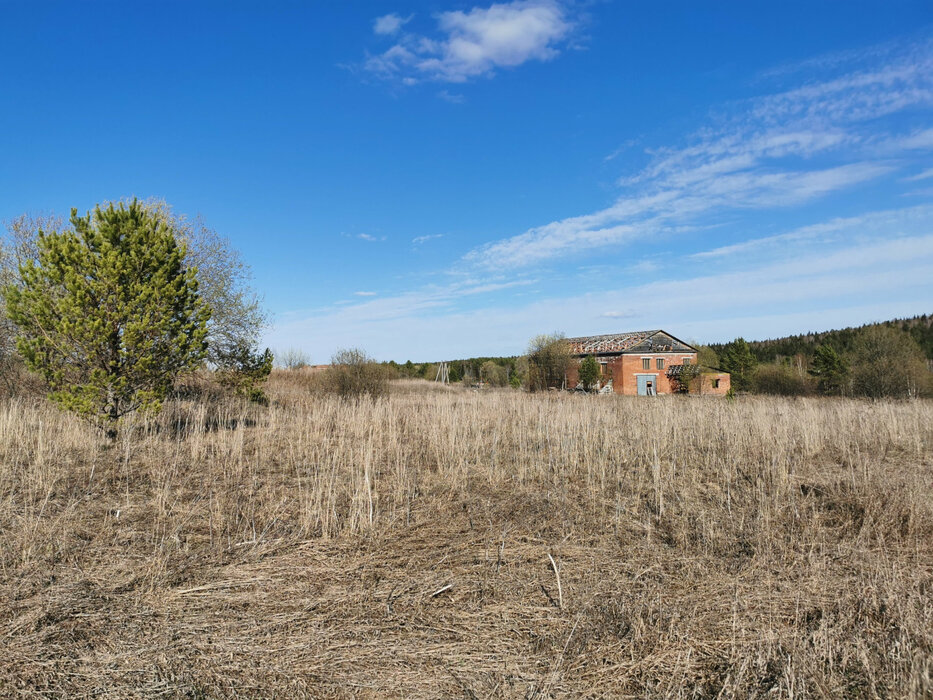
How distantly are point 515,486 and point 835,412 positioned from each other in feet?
31.4

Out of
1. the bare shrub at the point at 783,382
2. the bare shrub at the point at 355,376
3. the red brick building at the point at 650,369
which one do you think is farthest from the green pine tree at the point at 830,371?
the bare shrub at the point at 355,376

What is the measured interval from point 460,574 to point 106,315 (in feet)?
21.5

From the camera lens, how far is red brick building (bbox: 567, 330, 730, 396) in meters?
39.9

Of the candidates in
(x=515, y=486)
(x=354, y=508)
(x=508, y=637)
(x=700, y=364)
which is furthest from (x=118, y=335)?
(x=700, y=364)

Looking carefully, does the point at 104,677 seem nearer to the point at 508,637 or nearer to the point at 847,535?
the point at 508,637

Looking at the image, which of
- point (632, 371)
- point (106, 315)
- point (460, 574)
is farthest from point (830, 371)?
point (106, 315)

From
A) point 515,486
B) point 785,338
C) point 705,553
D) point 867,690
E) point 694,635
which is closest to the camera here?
point 867,690

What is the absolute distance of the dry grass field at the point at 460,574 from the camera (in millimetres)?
2721

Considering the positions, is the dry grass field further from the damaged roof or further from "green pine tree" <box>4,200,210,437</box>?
the damaged roof

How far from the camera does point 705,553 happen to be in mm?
4316

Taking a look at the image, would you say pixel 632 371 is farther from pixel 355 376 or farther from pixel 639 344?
pixel 355 376

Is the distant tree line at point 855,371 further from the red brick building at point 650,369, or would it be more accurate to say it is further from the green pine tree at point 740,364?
the red brick building at point 650,369

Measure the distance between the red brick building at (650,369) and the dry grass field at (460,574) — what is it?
108ft

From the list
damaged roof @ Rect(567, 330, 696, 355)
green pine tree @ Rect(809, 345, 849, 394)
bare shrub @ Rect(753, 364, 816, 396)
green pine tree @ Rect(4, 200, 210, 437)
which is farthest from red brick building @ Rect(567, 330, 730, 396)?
green pine tree @ Rect(4, 200, 210, 437)
